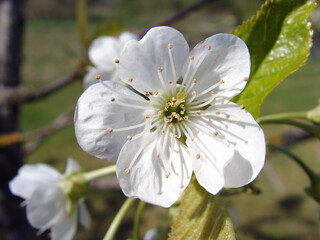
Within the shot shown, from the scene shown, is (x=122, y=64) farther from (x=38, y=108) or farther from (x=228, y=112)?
(x=38, y=108)

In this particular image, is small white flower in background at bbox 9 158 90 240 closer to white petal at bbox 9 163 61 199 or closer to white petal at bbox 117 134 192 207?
white petal at bbox 9 163 61 199

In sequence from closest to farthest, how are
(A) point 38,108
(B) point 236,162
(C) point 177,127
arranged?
(B) point 236,162 → (C) point 177,127 → (A) point 38,108

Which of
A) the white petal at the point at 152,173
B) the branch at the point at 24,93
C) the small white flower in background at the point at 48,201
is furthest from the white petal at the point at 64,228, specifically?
the branch at the point at 24,93

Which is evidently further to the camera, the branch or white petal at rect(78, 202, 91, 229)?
the branch

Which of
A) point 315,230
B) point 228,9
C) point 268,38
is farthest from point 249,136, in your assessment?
point 315,230

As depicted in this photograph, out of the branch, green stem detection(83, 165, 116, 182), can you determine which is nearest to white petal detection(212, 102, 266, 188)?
green stem detection(83, 165, 116, 182)
